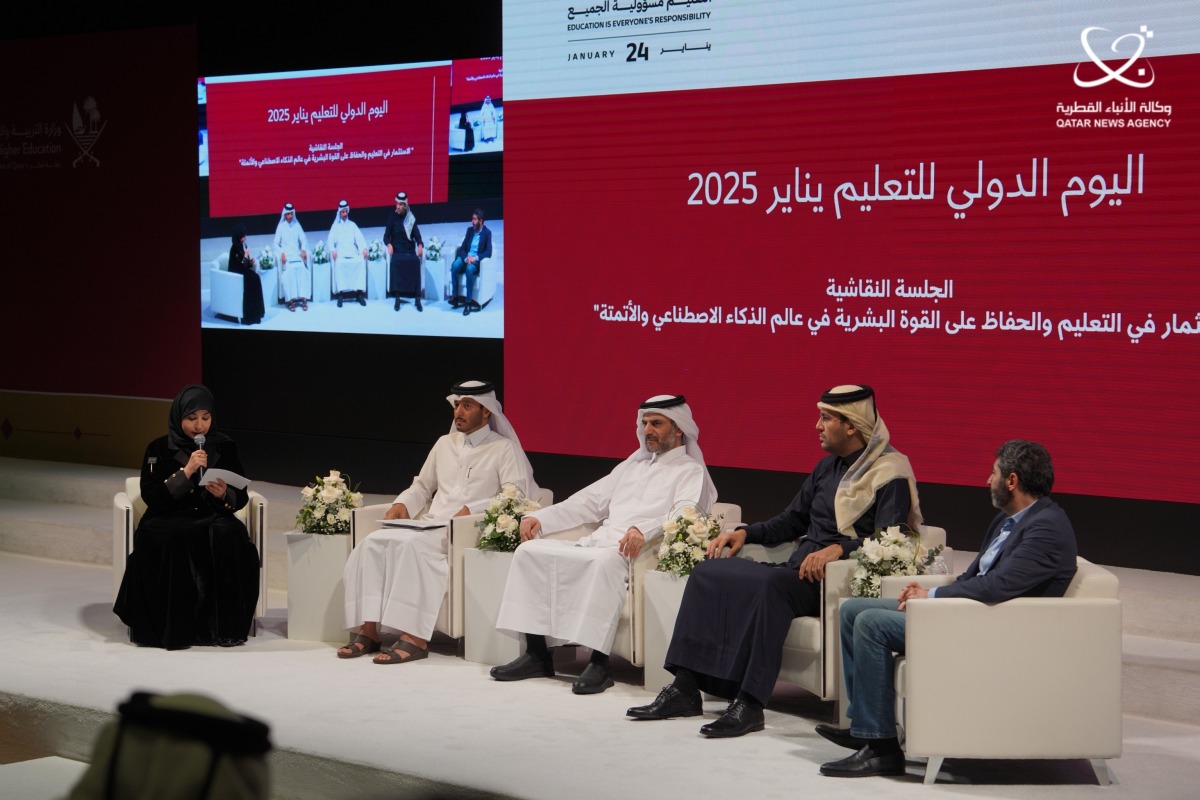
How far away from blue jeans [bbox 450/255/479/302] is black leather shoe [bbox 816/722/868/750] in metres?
4.01

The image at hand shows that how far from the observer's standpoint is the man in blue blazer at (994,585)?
467cm

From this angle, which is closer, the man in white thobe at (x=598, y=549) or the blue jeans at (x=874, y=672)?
the blue jeans at (x=874, y=672)

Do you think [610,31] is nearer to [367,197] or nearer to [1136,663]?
[367,197]

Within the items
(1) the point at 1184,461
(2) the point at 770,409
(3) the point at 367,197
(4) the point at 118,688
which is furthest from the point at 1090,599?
(3) the point at 367,197

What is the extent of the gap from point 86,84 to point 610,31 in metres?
4.43

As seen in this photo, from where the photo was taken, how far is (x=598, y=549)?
5.96 metres

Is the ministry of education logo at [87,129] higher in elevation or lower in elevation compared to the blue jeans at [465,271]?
higher

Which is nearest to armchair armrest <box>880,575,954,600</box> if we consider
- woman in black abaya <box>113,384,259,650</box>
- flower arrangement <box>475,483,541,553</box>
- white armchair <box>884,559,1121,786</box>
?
white armchair <box>884,559,1121,786</box>

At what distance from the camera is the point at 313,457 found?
9453 millimetres

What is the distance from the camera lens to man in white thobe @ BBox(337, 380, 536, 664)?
6.29 metres

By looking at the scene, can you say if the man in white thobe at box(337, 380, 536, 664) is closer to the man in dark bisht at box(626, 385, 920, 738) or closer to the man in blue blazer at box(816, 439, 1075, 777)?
the man in dark bisht at box(626, 385, 920, 738)

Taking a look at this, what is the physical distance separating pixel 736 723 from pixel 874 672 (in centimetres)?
60

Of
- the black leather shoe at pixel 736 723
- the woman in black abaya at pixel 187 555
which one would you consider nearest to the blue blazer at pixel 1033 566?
the black leather shoe at pixel 736 723

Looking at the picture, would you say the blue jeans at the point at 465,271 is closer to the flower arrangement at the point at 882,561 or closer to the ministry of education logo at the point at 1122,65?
the ministry of education logo at the point at 1122,65
